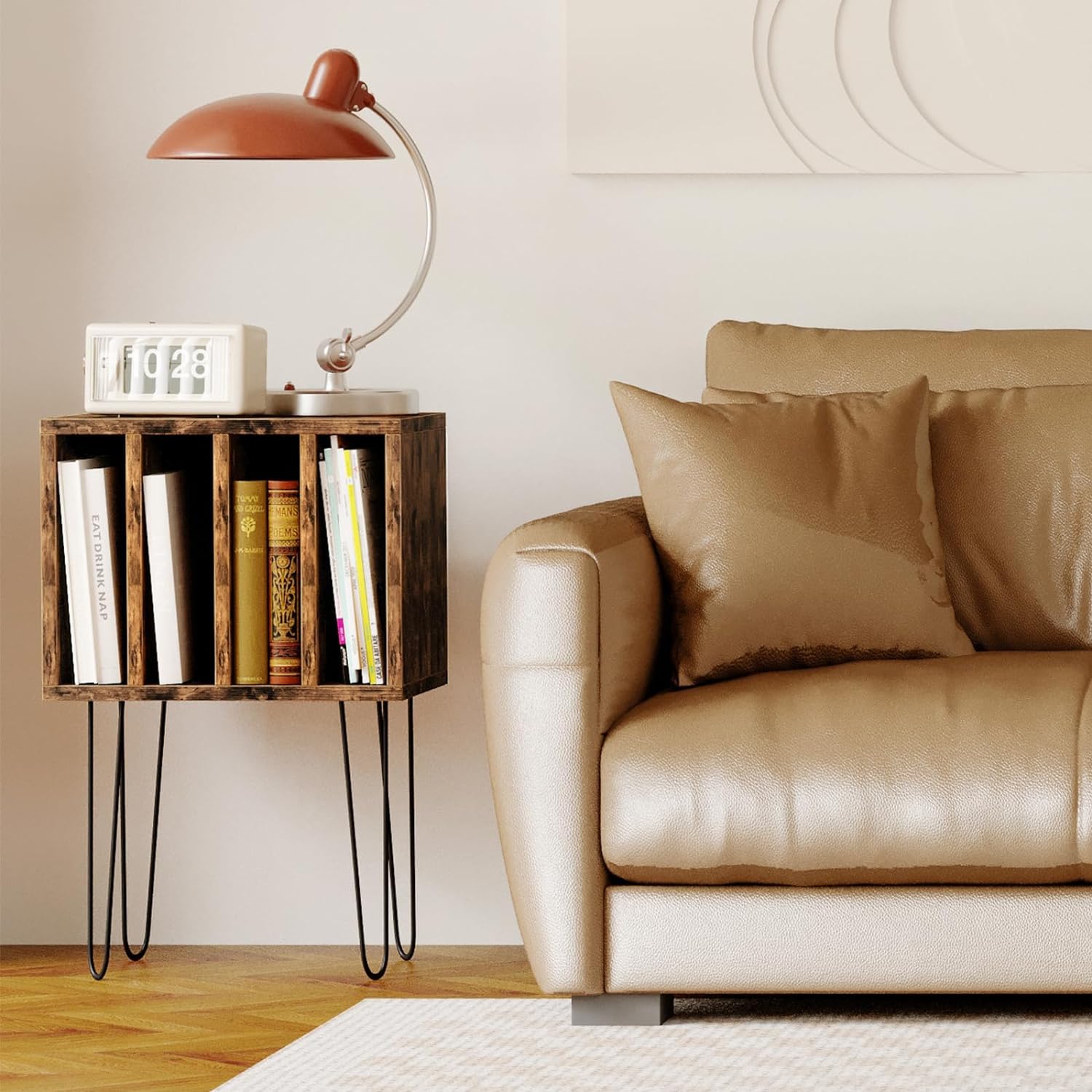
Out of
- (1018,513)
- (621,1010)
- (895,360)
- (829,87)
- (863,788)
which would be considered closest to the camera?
(863,788)

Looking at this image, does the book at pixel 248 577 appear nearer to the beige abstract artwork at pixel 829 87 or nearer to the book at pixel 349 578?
the book at pixel 349 578

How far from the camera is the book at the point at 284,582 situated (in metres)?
2.60

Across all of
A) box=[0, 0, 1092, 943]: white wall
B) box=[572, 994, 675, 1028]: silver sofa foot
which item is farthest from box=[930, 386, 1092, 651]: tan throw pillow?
box=[572, 994, 675, 1028]: silver sofa foot

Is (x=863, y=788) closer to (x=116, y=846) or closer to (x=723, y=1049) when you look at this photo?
(x=723, y=1049)

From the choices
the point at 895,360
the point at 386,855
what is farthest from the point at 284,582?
the point at 895,360

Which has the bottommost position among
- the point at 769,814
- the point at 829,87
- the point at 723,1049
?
the point at 723,1049

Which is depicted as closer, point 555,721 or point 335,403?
point 555,721

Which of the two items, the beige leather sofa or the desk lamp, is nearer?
the beige leather sofa

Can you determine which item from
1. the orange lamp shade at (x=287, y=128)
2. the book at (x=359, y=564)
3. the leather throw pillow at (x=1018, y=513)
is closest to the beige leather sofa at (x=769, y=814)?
the leather throw pillow at (x=1018, y=513)

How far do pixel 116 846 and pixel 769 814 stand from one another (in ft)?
4.99

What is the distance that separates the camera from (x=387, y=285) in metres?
3.09

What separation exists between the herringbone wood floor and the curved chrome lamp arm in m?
0.96

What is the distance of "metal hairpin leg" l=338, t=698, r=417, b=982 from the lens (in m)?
2.75

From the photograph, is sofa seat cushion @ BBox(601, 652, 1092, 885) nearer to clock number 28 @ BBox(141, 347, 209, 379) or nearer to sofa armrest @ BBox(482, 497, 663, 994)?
sofa armrest @ BBox(482, 497, 663, 994)
